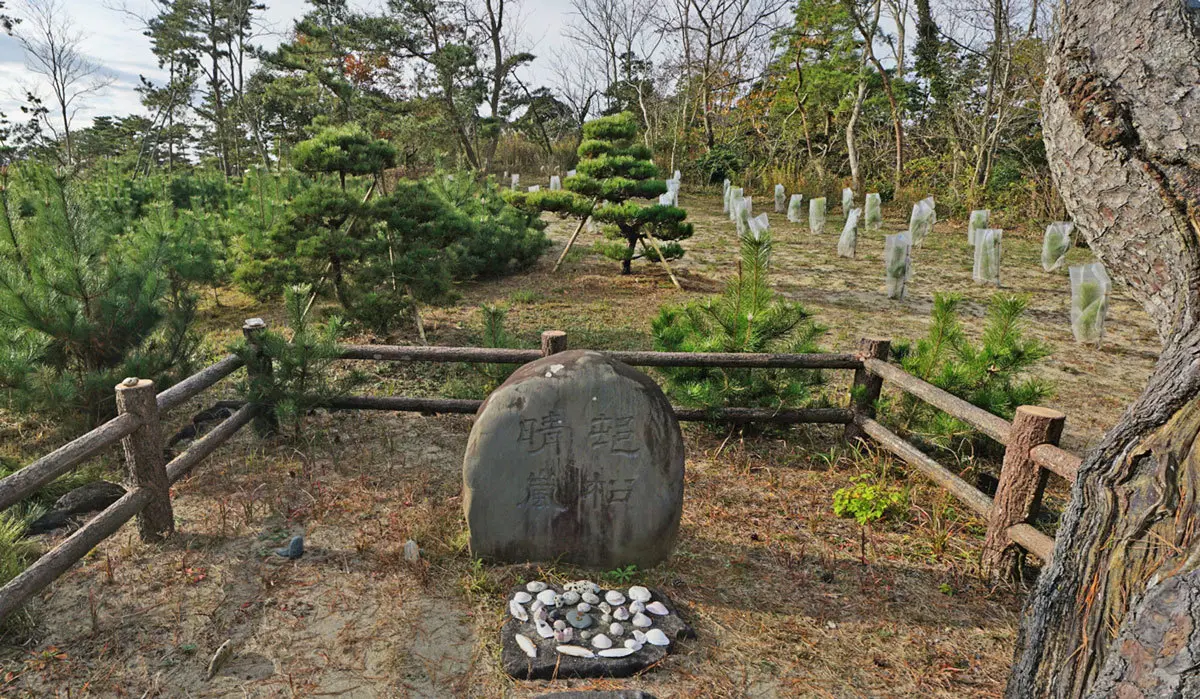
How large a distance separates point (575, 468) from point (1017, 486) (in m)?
1.99

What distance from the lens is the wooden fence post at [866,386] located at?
4250mm

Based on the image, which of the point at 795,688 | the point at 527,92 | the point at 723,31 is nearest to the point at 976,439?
the point at 795,688

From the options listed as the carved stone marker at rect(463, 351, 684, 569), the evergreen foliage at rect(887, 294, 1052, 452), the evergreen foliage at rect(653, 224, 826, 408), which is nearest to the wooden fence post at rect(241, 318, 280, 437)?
the carved stone marker at rect(463, 351, 684, 569)

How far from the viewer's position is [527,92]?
24500 mm

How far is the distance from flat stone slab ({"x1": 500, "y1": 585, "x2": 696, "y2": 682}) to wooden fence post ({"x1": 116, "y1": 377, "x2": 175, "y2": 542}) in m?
1.90

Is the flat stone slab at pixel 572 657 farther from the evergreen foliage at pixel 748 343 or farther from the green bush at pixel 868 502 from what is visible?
the evergreen foliage at pixel 748 343

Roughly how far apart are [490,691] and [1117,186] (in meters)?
2.50

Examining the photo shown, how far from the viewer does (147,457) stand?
10.6ft

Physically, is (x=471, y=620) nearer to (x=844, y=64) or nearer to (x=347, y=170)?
(x=347, y=170)

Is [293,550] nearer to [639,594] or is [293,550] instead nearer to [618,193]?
[639,594]

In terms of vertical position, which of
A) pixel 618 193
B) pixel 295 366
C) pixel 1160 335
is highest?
pixel 618 193

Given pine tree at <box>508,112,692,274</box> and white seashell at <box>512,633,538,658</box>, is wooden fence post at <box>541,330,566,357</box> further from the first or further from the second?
pine tree at <box>508,112,692,274</box>

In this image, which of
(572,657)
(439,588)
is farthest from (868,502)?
(439,588)

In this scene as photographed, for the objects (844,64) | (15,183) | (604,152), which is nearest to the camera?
(15,183)
